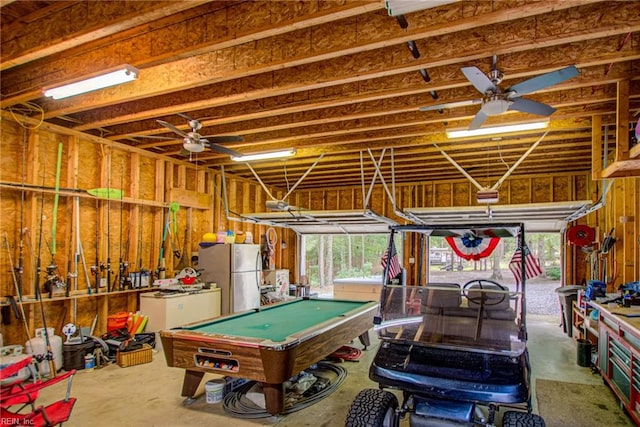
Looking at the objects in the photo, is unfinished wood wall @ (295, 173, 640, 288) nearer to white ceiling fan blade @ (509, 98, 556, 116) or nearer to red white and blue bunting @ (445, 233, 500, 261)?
red white and blue bunting @ (445, 233, 500, 261)

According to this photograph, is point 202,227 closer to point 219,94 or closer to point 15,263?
point 15,263

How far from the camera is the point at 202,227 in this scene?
8.50m

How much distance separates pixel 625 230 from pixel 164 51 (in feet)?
22.2

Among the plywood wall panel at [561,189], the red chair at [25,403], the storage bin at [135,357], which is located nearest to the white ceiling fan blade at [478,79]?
the red chair at [25,403]

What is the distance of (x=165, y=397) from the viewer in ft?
13.7

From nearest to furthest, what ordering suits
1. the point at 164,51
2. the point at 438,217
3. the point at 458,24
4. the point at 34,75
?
the point at 458,24 → the point at 164,51 → the point at 34,75 → the point at 438,217

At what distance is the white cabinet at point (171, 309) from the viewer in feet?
19.7

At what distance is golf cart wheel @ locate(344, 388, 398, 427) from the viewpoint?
8.74 ft

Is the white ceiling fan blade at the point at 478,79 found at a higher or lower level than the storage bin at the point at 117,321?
higher

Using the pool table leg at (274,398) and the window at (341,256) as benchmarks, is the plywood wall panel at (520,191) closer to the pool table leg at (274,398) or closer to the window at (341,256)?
the pool table leg at (274,398)

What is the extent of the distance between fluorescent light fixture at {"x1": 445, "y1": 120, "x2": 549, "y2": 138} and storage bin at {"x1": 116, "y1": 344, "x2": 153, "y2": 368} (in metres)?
5.40

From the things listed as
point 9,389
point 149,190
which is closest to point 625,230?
point 9,389

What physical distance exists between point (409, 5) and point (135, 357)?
5.43 metres

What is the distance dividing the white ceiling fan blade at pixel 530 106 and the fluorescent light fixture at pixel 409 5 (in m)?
1.60
